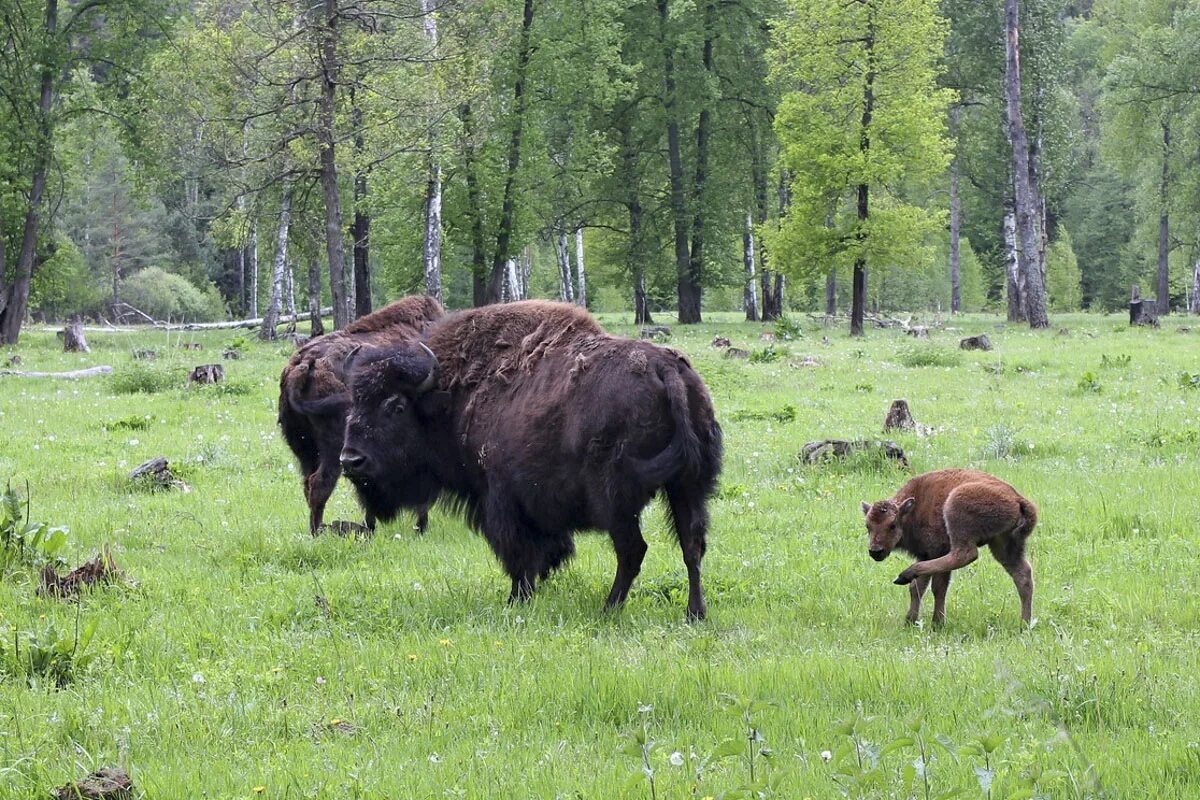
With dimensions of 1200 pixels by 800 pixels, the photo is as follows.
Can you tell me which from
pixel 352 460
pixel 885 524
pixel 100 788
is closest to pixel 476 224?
pixel 352 460

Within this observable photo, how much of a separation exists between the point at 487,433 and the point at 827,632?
111 inches

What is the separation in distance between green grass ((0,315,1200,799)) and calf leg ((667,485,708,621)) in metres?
0.23

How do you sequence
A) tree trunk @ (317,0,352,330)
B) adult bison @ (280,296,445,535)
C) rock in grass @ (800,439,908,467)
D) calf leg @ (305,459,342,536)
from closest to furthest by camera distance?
calf leg @ (305,459,342,536) < adult bison @ (280,296,445,535) < rock in grass @ (800,439,908,467) < tree trunk @ (317,0,352,330)

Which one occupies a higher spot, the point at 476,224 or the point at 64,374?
the point at 476,224

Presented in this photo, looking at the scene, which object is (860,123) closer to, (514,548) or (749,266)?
(749,266)

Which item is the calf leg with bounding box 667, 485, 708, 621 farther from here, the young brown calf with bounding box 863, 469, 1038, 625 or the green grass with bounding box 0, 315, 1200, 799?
the young brown calf with bounding box 863, 469, 1038, 625

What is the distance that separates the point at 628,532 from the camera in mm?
7133

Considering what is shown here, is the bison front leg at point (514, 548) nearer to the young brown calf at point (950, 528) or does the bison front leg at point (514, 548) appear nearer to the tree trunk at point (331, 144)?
the young brown calf at point (950, 528)

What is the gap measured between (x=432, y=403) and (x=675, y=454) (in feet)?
8.05

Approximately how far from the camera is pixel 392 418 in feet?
27.8

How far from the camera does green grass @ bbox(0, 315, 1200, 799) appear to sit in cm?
430

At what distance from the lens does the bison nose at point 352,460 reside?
8.33 meters

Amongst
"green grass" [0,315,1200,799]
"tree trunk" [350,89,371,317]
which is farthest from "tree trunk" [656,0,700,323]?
"green grass" [0,315,1200,799]

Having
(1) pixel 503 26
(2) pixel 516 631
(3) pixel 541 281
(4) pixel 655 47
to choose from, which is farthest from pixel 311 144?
(3) pixel 541 281
